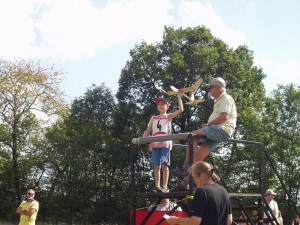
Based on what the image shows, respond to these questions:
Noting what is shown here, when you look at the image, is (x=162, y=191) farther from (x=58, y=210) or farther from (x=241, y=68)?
(x=58, y=210)

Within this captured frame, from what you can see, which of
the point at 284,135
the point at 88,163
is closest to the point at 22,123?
the point at 88,163

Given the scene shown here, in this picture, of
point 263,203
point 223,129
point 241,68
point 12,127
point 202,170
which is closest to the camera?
point 202,170

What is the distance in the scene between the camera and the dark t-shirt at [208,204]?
4.56 metres

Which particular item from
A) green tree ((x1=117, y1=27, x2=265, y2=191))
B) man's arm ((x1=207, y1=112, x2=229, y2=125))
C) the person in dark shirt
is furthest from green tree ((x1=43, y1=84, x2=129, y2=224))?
the person in dark shirt

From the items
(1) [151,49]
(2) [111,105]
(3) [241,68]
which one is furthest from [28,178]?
(3) [241,68]

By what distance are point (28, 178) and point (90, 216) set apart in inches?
255

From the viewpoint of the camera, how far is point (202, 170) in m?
4.74

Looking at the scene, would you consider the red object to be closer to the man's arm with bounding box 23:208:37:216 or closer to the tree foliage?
the man's arm with bounding box 23:208:37:216

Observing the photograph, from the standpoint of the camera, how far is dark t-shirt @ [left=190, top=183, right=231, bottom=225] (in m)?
4.56

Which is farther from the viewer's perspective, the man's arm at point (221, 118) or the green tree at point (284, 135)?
the green tree at point (284, 135)

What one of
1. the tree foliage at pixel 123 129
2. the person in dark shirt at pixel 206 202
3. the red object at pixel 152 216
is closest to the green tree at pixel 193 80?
the tree foliage at pixel 123 129

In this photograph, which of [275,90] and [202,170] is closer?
[202,170]

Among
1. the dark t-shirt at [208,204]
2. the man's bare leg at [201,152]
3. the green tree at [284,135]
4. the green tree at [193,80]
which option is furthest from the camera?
the green tree at [284,135]

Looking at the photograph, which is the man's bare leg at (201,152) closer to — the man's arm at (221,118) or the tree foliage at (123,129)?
the man's arm at (221,118)
